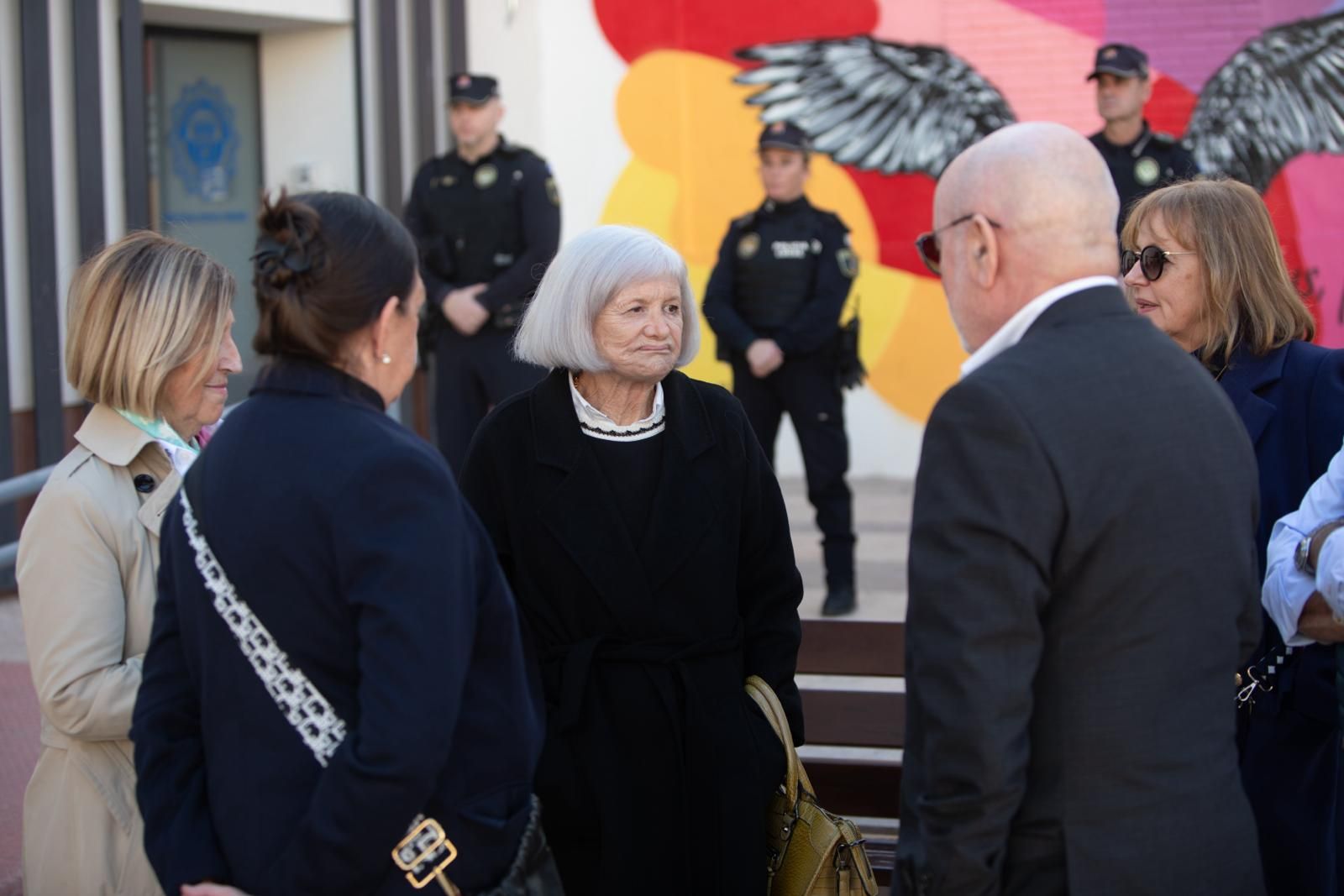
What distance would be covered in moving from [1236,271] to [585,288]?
1.38 meters

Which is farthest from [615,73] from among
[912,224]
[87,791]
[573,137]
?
[87,791]

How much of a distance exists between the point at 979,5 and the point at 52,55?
5.48m

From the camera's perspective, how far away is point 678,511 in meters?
3.10

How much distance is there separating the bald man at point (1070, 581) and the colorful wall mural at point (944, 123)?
7.36m

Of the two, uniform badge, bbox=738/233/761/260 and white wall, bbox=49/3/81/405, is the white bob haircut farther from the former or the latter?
white wall, bbox=49/3/81/405

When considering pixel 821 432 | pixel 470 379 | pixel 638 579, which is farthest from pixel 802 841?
pixel 470 379

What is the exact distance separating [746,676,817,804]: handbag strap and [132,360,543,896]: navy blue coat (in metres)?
1.03

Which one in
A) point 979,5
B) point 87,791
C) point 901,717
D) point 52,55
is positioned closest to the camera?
point 87,791

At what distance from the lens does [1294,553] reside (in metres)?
2.58

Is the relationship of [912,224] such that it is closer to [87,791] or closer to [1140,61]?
[1140,61]

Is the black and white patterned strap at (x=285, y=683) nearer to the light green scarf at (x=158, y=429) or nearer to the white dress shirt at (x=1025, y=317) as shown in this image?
the light green scarf at (x=158, y=429)

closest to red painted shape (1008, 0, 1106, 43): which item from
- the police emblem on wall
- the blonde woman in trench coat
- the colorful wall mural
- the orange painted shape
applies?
the colorful wall mural

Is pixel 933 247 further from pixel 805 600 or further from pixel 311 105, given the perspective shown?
pixel 311 105

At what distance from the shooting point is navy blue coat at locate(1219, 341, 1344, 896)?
2.93m
